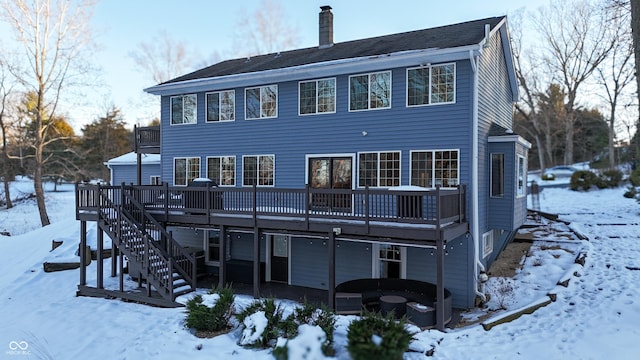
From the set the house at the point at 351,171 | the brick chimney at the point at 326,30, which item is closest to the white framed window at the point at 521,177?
the house at the point at 351,171

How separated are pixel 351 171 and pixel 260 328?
6510 millimetres

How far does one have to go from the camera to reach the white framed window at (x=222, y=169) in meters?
14.6

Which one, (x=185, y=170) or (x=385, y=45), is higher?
(x=385, y=45)

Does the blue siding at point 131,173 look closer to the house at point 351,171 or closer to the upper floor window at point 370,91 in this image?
the house at point 351,171

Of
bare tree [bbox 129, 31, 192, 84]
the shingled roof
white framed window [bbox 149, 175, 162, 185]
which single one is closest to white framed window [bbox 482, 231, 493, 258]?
the shingled roof

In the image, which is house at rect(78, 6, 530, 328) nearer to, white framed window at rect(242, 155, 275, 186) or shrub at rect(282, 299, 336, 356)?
white framed window at rect(242, 155, 275, 186)

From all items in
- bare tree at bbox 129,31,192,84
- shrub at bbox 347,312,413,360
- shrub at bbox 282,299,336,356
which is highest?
bare tree at bbox 129,31,192,84

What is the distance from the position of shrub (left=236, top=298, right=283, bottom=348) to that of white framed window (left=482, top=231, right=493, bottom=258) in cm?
719

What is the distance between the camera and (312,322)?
280 inches

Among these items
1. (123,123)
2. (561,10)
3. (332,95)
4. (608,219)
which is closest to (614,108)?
(561,10)

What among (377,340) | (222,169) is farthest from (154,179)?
(377,340)

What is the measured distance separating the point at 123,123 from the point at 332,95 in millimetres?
34976

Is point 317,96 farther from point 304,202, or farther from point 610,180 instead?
point 610,180

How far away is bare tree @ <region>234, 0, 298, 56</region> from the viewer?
33.1m
